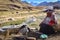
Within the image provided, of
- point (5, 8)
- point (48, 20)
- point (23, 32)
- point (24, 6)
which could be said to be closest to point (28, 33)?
point (23, 32)

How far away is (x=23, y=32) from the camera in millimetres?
6777

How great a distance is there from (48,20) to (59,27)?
471mm

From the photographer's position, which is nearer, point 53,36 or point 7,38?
point 7,38

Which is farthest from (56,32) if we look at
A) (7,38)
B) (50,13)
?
(7,38)

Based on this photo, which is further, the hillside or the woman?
the hillside

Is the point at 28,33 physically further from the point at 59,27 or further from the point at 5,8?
the point at 5,8

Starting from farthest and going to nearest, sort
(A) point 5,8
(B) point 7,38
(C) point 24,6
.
→ (C) point 24,6
(A) point 5,8
(B) point 7,38

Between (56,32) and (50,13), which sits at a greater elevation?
(50,13)

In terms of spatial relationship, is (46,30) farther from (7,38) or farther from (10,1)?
(10,1)

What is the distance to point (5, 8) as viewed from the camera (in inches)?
734

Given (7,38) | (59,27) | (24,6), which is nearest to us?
(7,38)

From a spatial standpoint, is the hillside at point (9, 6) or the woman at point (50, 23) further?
the hillside at point (9, 6)

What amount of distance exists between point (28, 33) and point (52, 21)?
0.99 metres

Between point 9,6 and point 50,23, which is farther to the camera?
point 9,6
